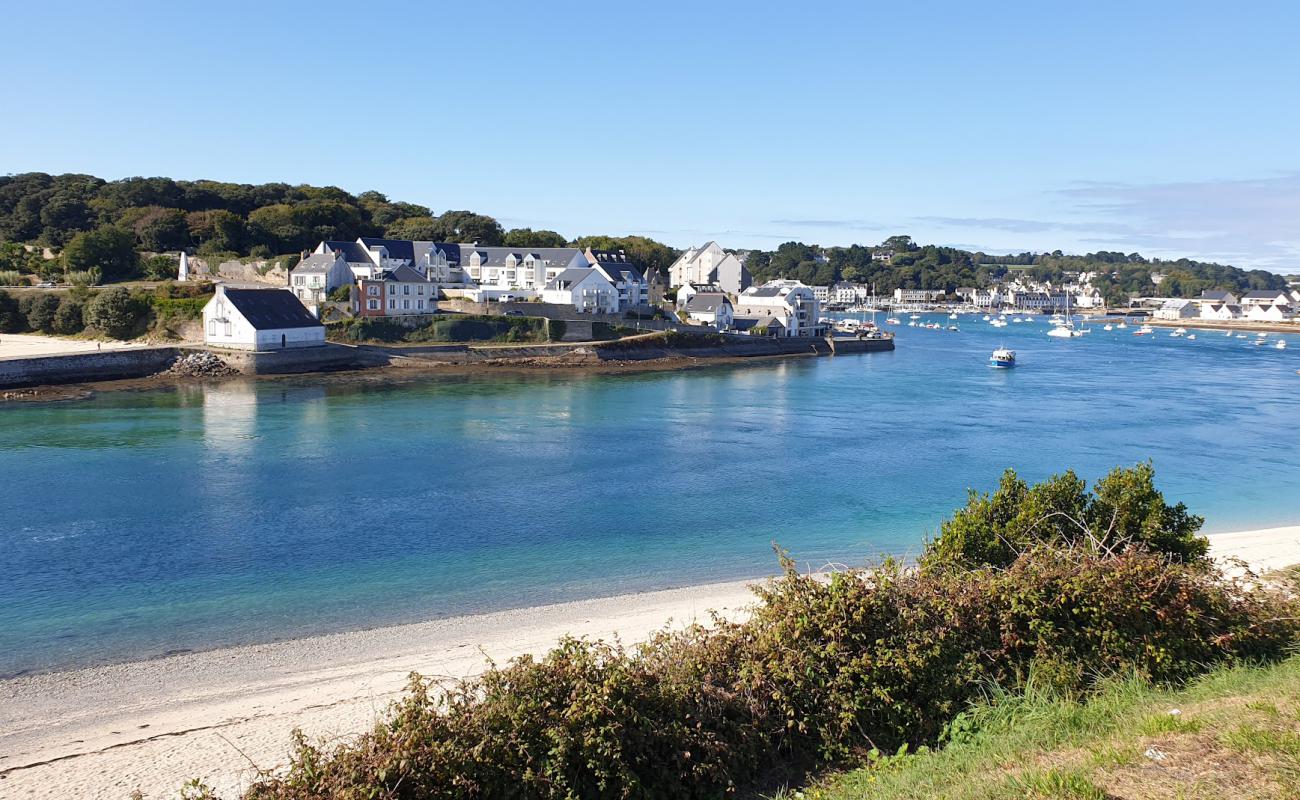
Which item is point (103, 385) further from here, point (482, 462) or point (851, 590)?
point (851, 590)

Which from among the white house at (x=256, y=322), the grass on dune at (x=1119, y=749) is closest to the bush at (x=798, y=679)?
the grass on dune at (x=1119, y=749)

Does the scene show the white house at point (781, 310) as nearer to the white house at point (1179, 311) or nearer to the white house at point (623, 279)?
the white house at point (623, 279)

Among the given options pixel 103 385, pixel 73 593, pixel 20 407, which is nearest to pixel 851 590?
pixel 73 593

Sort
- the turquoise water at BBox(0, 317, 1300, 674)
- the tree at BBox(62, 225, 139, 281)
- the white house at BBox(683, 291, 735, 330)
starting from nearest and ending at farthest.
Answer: the turquoise water at BBox(0, 317, 1300, 674)
the tree at BBox(62, 225, 139, 281)
the white house at BBox(683, 291, 735, 330)

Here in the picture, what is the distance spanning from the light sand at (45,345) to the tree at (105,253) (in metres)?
7.14

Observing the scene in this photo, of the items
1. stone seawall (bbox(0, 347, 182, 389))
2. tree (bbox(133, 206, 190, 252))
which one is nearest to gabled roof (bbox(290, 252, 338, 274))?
stone seawall (bbox(0, 347, 182, 389))

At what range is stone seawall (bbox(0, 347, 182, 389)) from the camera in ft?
93.4

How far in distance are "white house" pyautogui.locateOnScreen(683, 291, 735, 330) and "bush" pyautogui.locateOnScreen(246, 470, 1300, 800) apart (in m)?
45.7

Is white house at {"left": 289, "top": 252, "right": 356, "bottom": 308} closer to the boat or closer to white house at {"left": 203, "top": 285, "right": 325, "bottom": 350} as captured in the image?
white house at {"left": 203, "top": 285, "right": 325, "bottom": 350}

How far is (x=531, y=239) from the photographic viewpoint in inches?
2475

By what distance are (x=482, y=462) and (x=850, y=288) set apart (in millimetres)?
103460

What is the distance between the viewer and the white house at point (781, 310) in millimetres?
55125

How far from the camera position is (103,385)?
98.2ft

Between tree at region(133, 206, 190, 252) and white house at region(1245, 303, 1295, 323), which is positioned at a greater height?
tree at region(133, 206, 190, 252)
